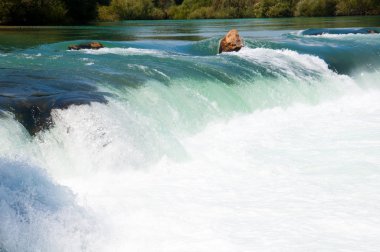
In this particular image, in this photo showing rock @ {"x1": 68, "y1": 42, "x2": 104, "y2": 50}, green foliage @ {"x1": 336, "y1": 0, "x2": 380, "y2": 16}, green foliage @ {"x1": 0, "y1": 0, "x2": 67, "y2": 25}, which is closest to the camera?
rock @ {"x1": 68, "y1": 42, "x2": 104, "y2": 50}

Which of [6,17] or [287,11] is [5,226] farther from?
[287,11]

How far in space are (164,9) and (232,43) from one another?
46987mm

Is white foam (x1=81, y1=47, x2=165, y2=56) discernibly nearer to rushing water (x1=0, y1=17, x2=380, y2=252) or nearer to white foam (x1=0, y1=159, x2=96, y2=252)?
rushing water (x1=0, y1=17, x2=380, y2=252)

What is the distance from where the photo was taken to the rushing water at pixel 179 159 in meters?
5.59

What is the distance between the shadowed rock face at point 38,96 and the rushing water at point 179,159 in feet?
0.09

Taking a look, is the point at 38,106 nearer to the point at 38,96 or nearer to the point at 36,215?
the point at 38,96

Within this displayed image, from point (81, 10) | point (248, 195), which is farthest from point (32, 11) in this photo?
point (248, 195)

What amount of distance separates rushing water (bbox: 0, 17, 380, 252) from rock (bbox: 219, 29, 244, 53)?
10.2ft

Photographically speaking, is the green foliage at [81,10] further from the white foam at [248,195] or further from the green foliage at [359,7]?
the white foam at [248,195]

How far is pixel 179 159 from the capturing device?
8.33 meters

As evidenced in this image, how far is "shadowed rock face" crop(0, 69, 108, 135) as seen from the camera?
760 cm

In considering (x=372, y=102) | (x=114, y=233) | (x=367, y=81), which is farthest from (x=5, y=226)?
(x=367, y=81)

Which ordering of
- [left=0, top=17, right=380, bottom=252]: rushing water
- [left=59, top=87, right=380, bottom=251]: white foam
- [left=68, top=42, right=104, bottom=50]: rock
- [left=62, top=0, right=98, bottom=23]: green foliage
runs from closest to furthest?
[left=0, top=17, right=380, bottom=252]: rushing water → [left=59, top=87, right=380, bottom=251]: white foam → [left=68, top=42, right=104, bottom=50]: rock → [left=62, top=0, right=98, bottom=23]: green foliage

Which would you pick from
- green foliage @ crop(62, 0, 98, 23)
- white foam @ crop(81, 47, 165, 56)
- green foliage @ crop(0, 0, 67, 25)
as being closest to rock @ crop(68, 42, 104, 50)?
white foam @ crop(81, 47, 165, 56)
